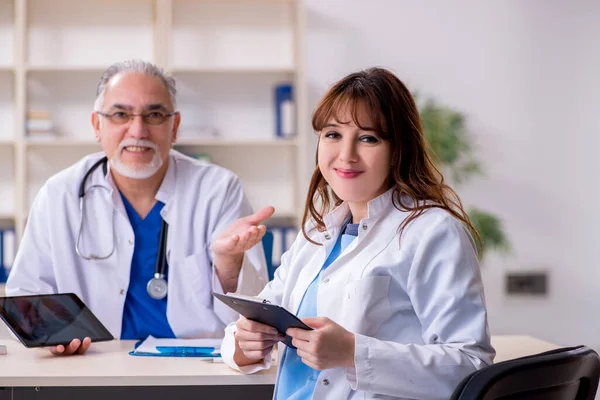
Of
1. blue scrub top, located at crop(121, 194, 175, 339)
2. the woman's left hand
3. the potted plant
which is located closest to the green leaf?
the potted plant

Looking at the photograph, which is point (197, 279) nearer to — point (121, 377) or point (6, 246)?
point (121, 377)

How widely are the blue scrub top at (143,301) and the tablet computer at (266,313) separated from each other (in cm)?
89

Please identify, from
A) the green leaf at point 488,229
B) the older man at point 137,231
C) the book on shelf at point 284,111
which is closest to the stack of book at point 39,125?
the book on shelf at point 284,111

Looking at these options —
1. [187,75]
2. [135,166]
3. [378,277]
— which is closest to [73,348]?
[135,166]

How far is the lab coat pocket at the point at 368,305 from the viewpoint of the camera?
1465mm

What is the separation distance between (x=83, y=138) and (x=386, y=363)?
3318 millimetres

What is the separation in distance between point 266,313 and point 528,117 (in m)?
3.57

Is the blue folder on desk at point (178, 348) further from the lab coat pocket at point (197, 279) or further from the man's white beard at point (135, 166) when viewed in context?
the man's white beard at point (135, 166)

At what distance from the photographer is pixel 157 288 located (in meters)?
2.37

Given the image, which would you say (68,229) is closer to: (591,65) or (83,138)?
(83,138)

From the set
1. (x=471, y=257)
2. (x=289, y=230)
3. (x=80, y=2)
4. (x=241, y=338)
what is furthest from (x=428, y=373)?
(x=80, y=2)

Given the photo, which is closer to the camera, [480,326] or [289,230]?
[480,326]

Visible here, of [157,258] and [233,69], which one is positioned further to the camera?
[233,69]

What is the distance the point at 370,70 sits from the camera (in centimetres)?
160
